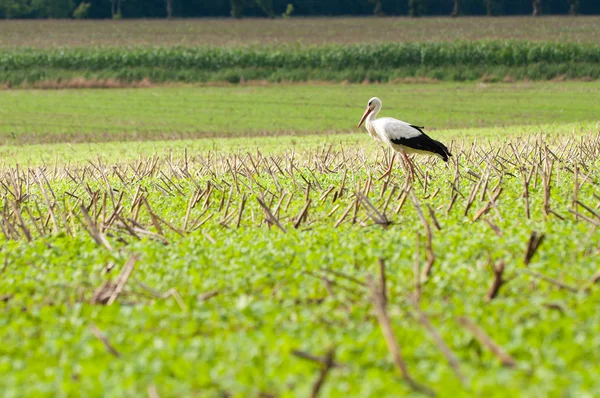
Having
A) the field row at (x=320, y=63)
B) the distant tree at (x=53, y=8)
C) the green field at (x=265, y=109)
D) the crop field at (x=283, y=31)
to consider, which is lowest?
the green field at (x=265, y=109)

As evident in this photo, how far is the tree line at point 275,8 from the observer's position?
10350cm

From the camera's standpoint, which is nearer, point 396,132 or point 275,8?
point 396,132

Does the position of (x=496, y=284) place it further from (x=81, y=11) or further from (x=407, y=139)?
(x=81, y=11)

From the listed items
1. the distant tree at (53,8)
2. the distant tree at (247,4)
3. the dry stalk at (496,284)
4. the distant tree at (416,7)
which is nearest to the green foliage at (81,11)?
the distant tree at (53,8)

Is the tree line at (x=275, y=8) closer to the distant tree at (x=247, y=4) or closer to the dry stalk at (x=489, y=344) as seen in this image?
the distant tree at (x=247, y=4)

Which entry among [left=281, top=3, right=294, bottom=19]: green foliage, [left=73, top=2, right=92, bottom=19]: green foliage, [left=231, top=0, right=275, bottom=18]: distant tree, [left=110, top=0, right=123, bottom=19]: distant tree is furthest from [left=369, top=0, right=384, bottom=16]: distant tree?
[left=73, top=2, right=92, bottom=19]: green foliage

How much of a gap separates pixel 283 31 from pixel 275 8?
1213 inches

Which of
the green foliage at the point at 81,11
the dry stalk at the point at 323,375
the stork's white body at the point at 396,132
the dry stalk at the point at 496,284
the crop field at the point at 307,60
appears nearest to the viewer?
the dry stalk at the point at 323,375

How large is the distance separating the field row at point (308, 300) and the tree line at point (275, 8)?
309 feet

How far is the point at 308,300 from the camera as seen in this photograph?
6.64m

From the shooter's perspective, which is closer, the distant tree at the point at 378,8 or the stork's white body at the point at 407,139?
the stork's white body at the point at 407,139

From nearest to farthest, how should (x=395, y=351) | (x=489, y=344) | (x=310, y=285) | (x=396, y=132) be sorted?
(x=395, y=351) < (x=489, y=344) < (x=310, y=285) < (x=396, y=132)

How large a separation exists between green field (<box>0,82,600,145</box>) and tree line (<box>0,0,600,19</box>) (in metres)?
52.2

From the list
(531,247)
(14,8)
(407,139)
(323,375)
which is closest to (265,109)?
(407,139)
